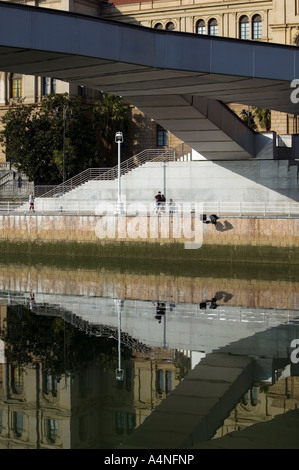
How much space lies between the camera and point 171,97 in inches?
1364

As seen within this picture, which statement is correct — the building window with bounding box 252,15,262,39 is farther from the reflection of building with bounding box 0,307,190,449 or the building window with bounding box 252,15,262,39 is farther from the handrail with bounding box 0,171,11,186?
the reflection of building with bounding box 0,307,190,449

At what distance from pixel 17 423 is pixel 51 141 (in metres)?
47.8

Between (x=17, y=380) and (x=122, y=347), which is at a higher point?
(x=122, y=347)

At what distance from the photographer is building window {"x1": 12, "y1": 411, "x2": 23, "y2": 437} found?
50.4 ft

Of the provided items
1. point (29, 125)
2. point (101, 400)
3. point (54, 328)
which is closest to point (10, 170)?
point (29, 125)

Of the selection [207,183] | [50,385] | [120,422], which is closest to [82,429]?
[120,422]

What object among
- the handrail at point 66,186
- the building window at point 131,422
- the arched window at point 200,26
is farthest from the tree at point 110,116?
the building window at point 131,422

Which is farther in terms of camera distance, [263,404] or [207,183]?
[207,183]

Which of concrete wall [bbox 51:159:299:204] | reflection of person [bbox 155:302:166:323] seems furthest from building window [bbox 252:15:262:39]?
reflection of person [bbox 155:302:166:323]

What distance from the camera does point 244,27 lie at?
70.0 m

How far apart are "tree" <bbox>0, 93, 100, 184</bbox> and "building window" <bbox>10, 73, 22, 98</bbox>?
10872 millimetres

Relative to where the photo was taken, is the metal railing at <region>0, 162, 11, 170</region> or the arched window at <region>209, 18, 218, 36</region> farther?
the arched window at <region>209, 18, 218, 36</region>

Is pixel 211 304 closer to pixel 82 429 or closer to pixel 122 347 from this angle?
pixel 122 347

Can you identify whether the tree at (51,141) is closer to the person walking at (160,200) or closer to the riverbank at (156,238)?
the riverbank at (156,238)
